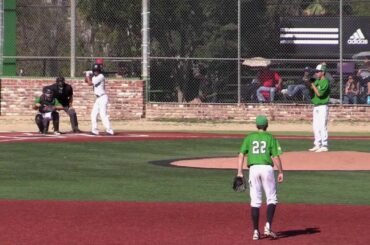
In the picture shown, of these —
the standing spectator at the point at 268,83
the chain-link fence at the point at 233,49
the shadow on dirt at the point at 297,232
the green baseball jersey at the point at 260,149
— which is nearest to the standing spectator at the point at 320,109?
the shadow on dirt at the point at 297,232

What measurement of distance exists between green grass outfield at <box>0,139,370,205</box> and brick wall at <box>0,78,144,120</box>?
1040 centimetres

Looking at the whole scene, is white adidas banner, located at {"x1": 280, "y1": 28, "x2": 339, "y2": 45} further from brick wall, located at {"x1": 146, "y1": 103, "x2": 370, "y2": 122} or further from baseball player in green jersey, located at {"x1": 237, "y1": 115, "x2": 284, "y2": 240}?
baseball player in green jersey, located at {"x1": 237, "y1": 115, "x2": 284, "y2": 240}

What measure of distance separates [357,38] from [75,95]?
1016cm

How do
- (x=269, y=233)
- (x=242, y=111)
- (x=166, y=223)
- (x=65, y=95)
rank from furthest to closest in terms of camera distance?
(x=242, y=111), (x=65, y=95), (x=166, y=223), (x=269, y=233)

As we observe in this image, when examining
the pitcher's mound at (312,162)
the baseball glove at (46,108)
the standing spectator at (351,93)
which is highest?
the standing spectator at (351,93)

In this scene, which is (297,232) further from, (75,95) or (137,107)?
(75,95)

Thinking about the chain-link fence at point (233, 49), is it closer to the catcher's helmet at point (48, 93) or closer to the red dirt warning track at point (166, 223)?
the catcher's helmet at point (48, 93)

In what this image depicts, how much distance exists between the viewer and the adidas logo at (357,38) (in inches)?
1601

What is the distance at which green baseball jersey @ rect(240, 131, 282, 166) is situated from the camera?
14.0 m

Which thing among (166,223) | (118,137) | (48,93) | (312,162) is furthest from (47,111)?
(166,223)

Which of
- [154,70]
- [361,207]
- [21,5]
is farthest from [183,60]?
[361,207]

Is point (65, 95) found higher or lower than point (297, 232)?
higher

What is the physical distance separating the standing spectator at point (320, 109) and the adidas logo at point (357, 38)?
13964mm

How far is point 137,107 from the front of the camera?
40.7 m
